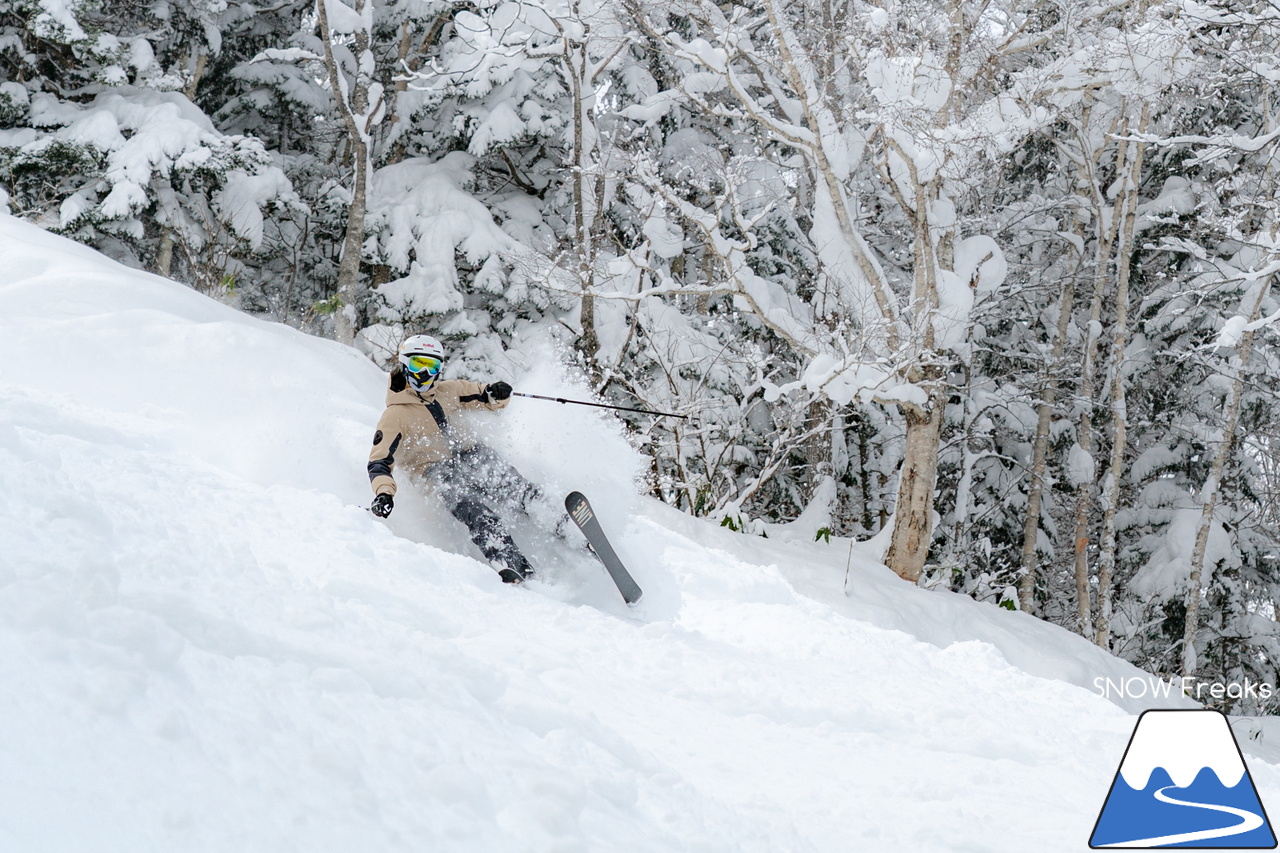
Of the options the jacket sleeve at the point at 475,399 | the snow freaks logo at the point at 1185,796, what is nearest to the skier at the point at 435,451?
the jacket sleeve at the point at 475,399

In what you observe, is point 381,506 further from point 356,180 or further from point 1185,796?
point 356,180

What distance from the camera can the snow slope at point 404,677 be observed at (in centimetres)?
205

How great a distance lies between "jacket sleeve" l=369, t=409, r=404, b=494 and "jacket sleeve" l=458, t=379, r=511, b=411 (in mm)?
581

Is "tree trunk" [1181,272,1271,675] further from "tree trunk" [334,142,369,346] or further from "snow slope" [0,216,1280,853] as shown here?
"tree trunk" [334,142,369,346]

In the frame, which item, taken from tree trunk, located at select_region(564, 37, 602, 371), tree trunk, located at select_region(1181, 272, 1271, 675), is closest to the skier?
tree trunk, located at select_region(564, 37, 602, 371)

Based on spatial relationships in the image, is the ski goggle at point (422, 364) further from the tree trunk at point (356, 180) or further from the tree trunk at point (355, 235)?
the tree trunk at point (355, 235)

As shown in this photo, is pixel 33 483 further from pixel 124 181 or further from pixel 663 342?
pixel 124 181

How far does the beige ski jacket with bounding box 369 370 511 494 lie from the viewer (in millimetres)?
5711

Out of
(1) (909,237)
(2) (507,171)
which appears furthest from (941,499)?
(2) (507,171)

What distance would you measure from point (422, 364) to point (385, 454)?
634 millimetres

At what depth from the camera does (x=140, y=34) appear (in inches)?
512

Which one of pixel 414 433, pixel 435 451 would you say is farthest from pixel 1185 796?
pixel 414 433

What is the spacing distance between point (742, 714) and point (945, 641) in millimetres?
4350

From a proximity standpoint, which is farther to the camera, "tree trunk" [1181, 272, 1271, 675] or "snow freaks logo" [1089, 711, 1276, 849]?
"tree trunk" [1181, 272, 1271, 675]
